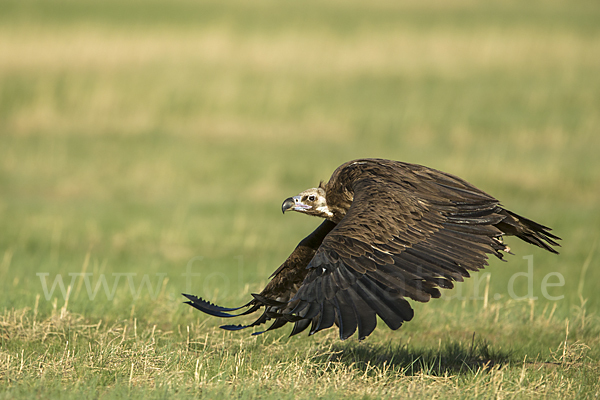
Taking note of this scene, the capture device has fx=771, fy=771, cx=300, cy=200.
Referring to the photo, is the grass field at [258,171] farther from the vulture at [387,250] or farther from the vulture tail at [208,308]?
the vulture at [387,250]

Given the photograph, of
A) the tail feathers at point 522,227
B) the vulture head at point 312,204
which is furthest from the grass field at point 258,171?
the vulture head at point 312,204

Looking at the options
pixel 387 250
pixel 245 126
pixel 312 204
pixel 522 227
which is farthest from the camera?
pixel 245 126

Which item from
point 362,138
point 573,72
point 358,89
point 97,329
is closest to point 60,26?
point 358,89

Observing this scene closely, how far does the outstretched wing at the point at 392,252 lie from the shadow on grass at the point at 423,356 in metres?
0.98

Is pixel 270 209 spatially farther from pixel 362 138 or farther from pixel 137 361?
pixel 137 361

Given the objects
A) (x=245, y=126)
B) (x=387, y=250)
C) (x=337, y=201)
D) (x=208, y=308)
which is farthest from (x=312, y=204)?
(x=245, y=126)

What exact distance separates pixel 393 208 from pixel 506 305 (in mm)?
2744

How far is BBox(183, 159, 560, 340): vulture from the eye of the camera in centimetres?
441

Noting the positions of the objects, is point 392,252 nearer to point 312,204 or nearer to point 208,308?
point 208,308

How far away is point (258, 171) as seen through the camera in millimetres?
15242

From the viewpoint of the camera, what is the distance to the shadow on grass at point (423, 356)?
5586 millimetres

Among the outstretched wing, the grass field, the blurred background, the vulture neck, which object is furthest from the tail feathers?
Answer: the blurred background

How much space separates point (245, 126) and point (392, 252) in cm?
1402

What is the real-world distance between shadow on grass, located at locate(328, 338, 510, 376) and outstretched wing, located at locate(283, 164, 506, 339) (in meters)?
0.98
